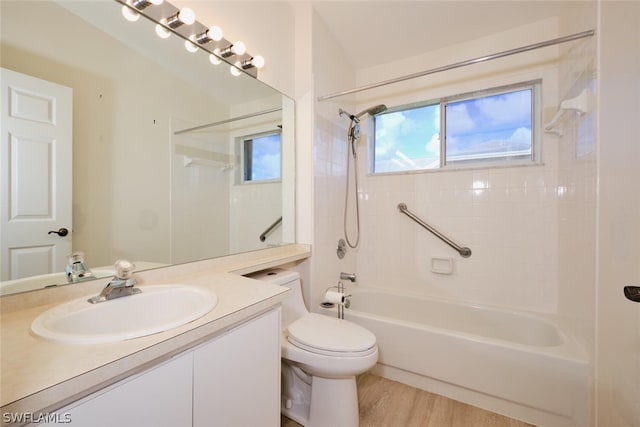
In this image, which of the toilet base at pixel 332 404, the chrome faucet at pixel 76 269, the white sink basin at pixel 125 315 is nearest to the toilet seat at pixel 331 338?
the toilet base at pixel 332 404

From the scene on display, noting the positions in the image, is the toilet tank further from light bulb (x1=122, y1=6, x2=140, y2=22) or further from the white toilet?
light bulb (x1=122, y1=6, x2=140, y2=22)

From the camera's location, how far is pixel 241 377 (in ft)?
2.60

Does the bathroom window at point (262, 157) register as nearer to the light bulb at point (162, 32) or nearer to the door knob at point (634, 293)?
the light bulb at point (162, 32)

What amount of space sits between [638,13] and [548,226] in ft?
4.43

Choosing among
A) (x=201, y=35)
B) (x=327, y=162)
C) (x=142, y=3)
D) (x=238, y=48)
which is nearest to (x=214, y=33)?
(x=201, y=35)

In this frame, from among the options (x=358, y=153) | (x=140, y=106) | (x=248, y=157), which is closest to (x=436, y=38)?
(x=358, y=153)

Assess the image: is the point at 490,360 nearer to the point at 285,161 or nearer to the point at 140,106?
the point at 285,161

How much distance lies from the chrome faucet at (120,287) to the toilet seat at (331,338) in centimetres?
73

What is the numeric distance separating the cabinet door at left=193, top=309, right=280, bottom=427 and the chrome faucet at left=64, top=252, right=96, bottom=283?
55cm

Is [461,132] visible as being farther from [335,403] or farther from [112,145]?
[112,145]

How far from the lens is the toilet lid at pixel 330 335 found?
1.17 m

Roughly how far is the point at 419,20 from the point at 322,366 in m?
2.37

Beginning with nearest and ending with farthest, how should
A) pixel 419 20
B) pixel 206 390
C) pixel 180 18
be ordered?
1. pixel 206 390
2. pixel 180 18
3. pixel 419 20

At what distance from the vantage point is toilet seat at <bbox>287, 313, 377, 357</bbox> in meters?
1.15
